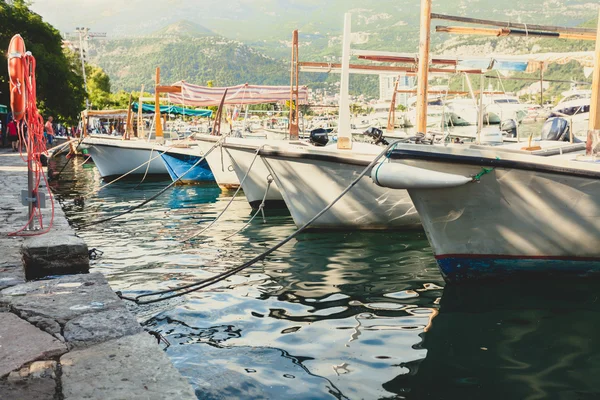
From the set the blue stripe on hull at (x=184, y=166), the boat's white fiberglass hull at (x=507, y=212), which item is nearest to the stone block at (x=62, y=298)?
the boat's white fiberglass hull at (x=507, y=212)

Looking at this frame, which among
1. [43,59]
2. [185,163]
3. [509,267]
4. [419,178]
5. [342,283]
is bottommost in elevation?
[342,283]

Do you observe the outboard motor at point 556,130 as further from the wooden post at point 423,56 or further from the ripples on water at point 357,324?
the ripples on water at point 357,324

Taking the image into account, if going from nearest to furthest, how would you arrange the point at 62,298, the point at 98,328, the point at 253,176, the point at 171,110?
the point at 98,328
the point at 62,298
the point at 253,176
the point at 171,110

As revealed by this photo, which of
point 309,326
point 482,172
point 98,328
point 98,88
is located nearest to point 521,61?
point 482,172

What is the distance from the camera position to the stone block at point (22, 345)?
3059mm

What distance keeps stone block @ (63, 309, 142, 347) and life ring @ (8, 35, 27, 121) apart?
3.70m

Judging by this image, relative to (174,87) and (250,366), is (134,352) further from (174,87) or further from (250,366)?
(174,87)

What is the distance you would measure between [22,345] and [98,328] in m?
0.41

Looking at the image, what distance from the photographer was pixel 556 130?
9.36 metres

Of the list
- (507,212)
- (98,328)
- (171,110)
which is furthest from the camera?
(171,110)

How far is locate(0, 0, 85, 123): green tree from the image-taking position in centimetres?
3080

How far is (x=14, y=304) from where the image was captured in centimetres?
405

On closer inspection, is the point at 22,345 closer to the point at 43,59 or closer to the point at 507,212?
the point at 507,212

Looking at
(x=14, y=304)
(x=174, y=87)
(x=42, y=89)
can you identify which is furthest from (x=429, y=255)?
(x=42, y=89)
